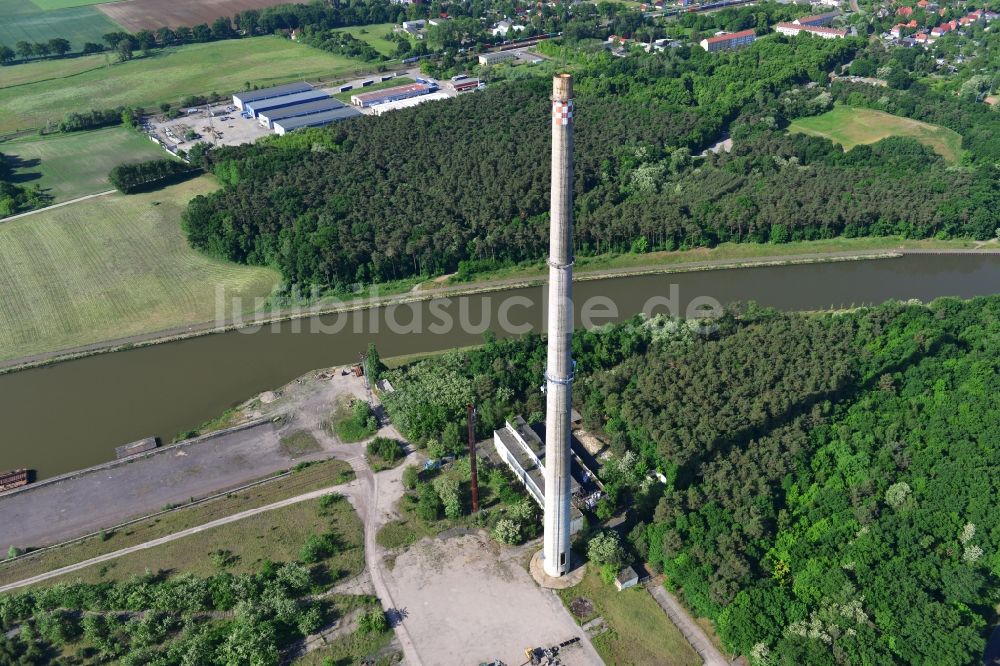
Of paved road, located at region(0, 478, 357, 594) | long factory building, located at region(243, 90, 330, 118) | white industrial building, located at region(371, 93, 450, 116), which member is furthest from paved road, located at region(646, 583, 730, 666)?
long factory building, located at region(243, 90, 330, 118)

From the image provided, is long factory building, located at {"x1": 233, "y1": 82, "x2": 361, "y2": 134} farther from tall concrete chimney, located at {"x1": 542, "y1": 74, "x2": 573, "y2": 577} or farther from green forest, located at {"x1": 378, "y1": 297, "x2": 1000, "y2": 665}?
tall concrete chimney, located at {"x1": 542, "y1": 74, "x2": 573, "y2": 577}

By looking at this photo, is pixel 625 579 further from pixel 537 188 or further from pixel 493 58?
pixel 493 58

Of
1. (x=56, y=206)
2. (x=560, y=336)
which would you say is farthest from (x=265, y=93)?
(x=560, y=336)

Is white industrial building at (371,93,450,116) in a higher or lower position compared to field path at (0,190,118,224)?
higher

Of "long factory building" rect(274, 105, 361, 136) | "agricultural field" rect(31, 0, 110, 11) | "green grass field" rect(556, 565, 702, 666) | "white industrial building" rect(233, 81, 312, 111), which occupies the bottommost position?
"green grass field" rect(556, 565, 702, 666)

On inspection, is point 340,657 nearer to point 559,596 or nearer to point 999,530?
point 559,596

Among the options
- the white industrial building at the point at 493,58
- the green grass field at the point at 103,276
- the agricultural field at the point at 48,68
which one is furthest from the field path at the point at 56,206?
the white industrial building at the point at 493,58
